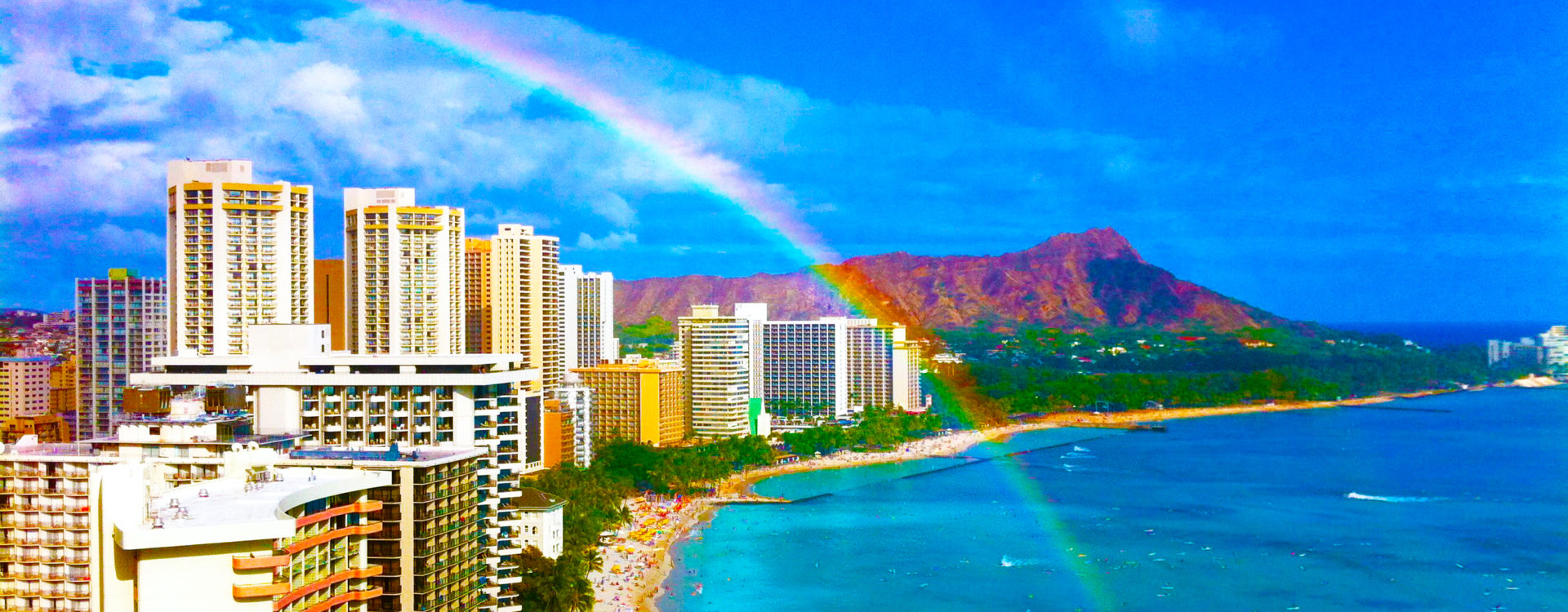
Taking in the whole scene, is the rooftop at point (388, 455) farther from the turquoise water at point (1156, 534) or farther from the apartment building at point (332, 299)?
the apartment building at point (332, 299)

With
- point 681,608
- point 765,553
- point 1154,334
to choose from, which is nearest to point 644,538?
point 765,553

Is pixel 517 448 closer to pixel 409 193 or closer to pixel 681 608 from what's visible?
pixel 681 608

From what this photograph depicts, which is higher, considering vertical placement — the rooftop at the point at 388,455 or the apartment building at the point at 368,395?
the apartment building at the point at 368,395

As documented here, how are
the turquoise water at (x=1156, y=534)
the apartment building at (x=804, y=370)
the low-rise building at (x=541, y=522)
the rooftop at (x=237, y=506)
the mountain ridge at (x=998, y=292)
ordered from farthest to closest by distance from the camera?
the mountain ridge at (x=998, y=292) → the apartment building at (x=804, y=370) → the turquoise water at (x=1156, y=534) → the low-rise building at (x=541, y=522) → the rooftop at (x=237, y=506)

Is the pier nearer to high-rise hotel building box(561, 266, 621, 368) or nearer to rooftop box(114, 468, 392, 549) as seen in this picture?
high-rise hotel building box(561, 266, 621, 368)

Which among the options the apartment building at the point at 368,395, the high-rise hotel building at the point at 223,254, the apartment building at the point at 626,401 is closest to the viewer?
the apartment building at the point at 368,395

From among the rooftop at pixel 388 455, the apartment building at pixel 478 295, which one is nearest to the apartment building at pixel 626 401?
the apartment building at pixel 478 295
